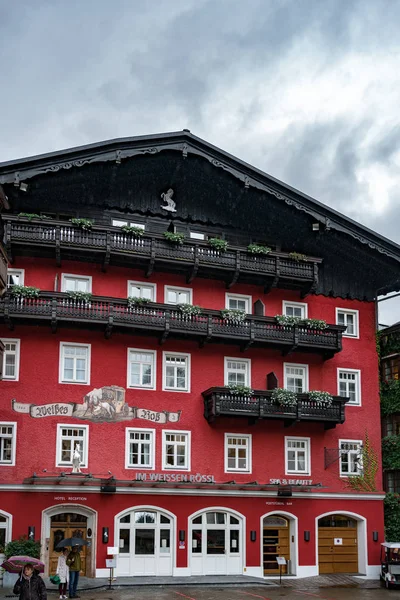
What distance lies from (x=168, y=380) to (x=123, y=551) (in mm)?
7367

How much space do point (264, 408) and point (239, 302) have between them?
17.7ft

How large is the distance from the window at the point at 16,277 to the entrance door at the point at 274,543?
14.8 m

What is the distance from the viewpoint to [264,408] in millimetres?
36844

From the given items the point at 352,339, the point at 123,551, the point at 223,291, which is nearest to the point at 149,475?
the point at 123,551

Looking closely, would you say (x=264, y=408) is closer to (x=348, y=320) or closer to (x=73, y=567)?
(x=348, y=320)

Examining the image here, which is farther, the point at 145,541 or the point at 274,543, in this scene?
the point at 274,543

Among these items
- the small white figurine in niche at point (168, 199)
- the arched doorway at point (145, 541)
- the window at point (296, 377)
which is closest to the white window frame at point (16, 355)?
the arched doorway at point (145, 541)

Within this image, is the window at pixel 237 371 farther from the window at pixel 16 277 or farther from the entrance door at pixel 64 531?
the window at pixel 16 277

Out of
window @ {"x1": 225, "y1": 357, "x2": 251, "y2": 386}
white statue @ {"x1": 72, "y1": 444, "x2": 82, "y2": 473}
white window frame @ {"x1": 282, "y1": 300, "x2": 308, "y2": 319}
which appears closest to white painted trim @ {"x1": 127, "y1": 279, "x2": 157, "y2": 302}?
window @ {"x1": 225, "y1": 357, "x2": 251, "y2": 386}

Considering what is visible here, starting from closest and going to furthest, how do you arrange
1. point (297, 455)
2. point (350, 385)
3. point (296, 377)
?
point (297, 455) → point (296, 377) → point (350, 385)

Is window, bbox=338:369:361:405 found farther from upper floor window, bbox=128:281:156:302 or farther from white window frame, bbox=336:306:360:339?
upper floor window, bbox=128:281:156:302

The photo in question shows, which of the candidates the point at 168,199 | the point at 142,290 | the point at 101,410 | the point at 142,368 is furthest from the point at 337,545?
the point at 168,199

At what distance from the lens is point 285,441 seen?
38344 mm

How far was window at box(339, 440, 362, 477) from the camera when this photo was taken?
129 ft
